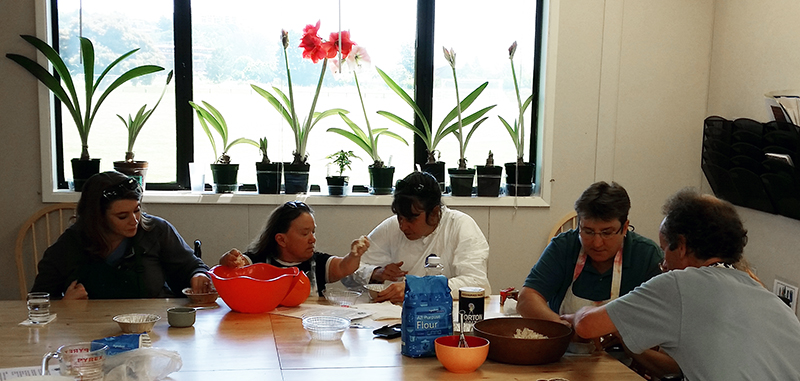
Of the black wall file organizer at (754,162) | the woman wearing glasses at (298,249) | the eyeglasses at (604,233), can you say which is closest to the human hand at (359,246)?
the woman wearing glasses at (298,249)

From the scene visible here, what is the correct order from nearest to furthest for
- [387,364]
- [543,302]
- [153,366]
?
[153,366] < [387,364] < [543,302]

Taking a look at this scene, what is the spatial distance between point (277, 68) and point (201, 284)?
1612 millimetres

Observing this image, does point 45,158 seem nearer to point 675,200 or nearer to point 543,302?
point 543,302

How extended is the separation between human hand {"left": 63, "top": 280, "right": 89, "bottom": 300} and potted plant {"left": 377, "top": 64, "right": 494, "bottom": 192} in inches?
72.5

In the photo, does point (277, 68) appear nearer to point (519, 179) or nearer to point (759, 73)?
point (519, 179)

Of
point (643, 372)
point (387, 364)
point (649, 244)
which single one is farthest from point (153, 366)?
point (649, 244)

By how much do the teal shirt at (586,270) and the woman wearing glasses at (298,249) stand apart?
714mm

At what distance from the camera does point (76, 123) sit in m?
3.58

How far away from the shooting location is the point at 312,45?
12.0ft

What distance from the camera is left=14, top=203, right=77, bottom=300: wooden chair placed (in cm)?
352

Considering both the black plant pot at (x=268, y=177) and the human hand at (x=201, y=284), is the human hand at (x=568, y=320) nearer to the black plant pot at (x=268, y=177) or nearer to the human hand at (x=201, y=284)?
the human hand at (x=201, y=284)

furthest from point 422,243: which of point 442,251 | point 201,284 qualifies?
point 201,284

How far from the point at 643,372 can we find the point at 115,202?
81.1 inches

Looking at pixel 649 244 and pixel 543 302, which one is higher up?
pixel 649 244
